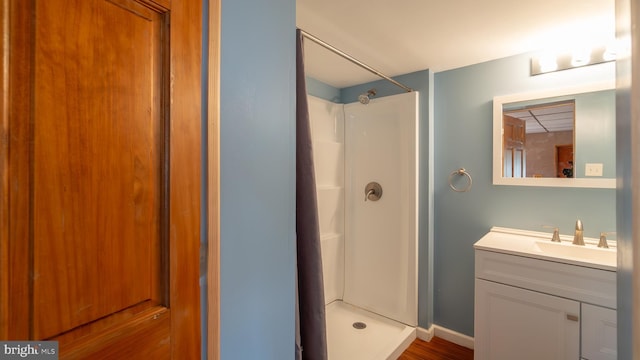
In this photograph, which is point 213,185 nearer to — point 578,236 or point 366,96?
point 366,96

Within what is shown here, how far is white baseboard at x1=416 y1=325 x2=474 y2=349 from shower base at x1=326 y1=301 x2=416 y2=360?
72 mm

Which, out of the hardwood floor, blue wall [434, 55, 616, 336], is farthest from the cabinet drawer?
the hardwood floor

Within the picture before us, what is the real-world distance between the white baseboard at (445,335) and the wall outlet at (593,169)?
4.84ft

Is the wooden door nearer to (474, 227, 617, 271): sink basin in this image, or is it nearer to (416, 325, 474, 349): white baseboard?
(474, 227, 617, 271): sink basin

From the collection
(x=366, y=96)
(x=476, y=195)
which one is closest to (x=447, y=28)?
(x=366, y=96)

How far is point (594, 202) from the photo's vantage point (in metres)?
1.85

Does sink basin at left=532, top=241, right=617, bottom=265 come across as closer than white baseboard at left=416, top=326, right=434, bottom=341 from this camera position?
Yes

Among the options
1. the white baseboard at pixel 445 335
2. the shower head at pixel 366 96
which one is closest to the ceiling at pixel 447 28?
the shower head at pixel 366 96

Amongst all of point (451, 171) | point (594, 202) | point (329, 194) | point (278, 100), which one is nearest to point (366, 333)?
point (329, 194)

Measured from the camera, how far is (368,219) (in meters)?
2.76

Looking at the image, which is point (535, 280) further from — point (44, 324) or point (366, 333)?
point (44, 324)

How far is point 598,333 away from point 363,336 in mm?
1500

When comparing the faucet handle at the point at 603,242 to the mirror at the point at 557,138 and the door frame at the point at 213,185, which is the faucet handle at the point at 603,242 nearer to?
the mirror at the point at 557,138

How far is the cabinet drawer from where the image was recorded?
148 centimetres
